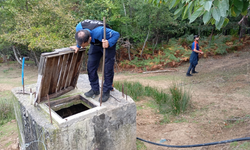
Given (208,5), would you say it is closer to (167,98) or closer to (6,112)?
(167,98)

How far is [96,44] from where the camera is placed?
292cm

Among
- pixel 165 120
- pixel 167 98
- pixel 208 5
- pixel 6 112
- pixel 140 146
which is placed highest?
pixel 208 5

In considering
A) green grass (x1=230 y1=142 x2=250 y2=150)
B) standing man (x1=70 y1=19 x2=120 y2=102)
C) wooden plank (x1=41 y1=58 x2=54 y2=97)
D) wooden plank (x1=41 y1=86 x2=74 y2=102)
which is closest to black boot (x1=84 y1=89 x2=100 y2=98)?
standing man (x1=70 y1=19 x2=120 y2=102)

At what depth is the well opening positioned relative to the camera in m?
2.98

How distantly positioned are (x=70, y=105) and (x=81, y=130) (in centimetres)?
81

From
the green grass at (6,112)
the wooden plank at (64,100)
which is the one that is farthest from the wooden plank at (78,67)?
the green grass at (6,112)

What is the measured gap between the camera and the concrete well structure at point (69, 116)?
234 centimetres

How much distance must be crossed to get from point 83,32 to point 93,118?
1.20 m

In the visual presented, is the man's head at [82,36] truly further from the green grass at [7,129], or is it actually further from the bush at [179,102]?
the green grass at [7,129]

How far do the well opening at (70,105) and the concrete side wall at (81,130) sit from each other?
31cm

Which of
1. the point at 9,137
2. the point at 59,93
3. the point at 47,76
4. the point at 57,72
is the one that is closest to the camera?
the point at 47,76

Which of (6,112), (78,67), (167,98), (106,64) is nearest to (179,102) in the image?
(167,98)

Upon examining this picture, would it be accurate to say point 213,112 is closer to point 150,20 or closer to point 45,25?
point 150,20

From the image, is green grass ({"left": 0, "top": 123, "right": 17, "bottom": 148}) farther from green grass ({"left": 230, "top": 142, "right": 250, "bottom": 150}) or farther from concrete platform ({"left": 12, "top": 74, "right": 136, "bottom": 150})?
green grass ({"left": 230, "top": 142, "right": 250, "bottom": 150})
